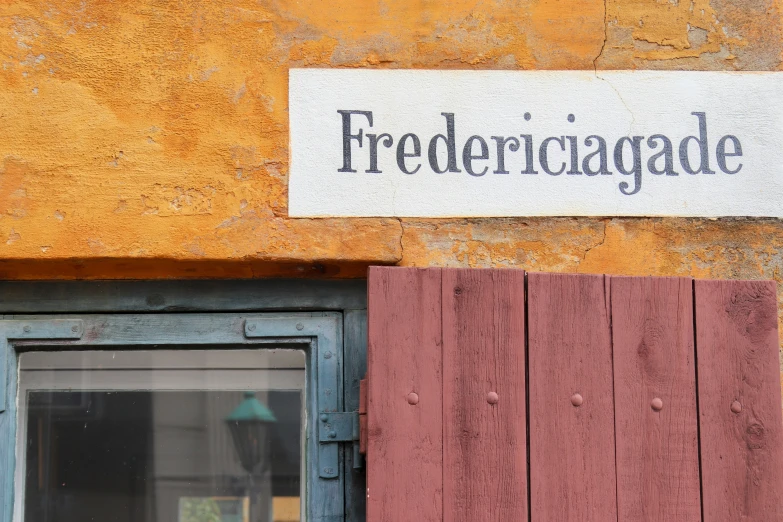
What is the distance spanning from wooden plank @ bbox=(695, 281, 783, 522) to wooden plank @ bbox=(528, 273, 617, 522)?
0.22 meters

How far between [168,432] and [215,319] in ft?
1.15

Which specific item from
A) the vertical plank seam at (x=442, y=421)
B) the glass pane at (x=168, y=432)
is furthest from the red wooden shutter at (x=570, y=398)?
the glass pane at (x=168, y=432)

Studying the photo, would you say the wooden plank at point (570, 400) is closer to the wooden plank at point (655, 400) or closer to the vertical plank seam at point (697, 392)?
the wooden plank at point (655, 400)

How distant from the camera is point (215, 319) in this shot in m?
2.80

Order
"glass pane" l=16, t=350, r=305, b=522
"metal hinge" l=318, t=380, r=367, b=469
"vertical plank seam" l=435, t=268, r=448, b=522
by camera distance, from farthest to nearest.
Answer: "glass pane" l=16, t=350, r=305, b=522 < "metal hinge" l=318, t=380, r=367, b=469 < "vertical plank seam" l=435, t=268, r=448, b=522

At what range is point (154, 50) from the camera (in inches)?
110

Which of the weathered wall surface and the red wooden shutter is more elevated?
the weathered wall surface

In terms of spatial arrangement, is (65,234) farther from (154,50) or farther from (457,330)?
(457,330)

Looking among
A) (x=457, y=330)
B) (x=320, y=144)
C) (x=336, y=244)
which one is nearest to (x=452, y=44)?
(x=320, y=144)

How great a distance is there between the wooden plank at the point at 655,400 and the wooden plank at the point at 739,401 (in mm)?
31

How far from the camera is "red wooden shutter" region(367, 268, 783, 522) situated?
95.4 inches

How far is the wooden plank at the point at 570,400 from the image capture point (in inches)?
95.7

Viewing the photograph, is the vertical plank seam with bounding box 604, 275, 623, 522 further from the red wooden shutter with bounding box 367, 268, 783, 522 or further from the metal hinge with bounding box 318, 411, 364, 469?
the metal hinge with bounding box 318, 411, 364, 469

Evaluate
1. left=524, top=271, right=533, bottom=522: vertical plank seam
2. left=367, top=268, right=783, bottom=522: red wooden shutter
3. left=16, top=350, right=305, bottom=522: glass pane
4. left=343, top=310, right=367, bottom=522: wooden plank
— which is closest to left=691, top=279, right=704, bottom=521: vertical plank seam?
left=367, top=268, right=783, bottom=522: red wooden shutter
